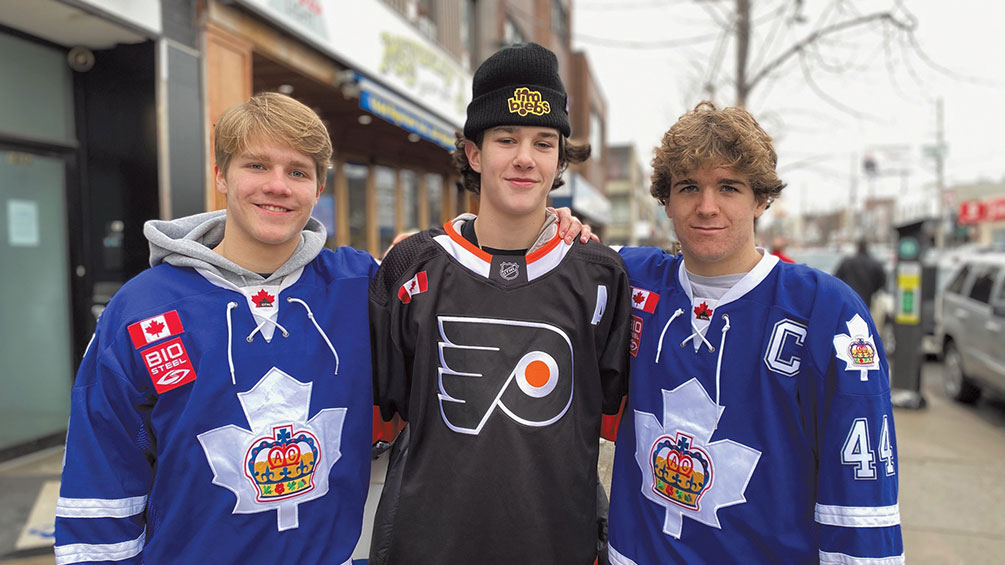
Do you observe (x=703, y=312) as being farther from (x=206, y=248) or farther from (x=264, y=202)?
(x=206, y=248)

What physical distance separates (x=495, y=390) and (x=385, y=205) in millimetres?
9643

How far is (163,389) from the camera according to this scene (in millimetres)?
1621

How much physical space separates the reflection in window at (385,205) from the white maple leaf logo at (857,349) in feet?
31.9

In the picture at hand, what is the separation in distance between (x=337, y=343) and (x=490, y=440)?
547 mm

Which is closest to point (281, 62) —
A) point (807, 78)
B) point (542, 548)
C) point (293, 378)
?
point (293, 378)

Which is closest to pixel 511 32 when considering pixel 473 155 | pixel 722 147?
pixel 473 155

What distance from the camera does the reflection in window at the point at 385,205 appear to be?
10.8 m

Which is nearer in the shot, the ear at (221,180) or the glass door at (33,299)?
the ear at (221,180)

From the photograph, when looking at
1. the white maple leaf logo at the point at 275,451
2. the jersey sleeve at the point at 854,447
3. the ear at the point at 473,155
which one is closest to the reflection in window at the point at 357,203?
the ear at the point at 473,155

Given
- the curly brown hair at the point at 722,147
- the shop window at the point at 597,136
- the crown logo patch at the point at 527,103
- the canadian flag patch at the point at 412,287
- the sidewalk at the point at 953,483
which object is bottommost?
the sidewalk at the point at 953,483

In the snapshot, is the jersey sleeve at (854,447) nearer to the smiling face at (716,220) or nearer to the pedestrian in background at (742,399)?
the pedestrian in background at (742,399)

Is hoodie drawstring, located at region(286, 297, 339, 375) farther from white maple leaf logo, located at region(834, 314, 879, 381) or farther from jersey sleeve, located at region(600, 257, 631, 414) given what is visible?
white maple leaf logo, located at region(834, 314, 879, 381)

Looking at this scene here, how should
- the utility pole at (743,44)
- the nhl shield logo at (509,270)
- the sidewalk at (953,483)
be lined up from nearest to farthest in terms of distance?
the nhl shield logo at (509,270) → the sidewalk at (953,483) → the utility pole at (743,44)

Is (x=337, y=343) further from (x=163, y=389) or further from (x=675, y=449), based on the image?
(x=675, y=449)
